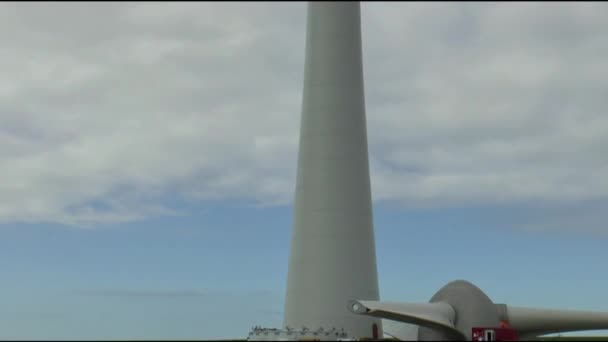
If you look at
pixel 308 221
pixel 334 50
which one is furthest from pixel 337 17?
pixel 308 221

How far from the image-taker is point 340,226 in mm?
64500

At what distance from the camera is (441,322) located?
6184 cm

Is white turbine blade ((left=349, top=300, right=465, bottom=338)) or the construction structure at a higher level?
the construction structure

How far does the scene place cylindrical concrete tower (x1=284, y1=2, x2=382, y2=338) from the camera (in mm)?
63844

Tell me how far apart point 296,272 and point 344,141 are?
11406 mm

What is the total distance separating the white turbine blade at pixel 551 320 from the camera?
2717 inches

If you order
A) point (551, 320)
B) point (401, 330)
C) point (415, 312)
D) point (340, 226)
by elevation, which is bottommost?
point (401, 330)

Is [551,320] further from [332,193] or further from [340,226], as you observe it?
[332,193]

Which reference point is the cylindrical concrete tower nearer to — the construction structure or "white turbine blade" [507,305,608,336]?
the construction structure

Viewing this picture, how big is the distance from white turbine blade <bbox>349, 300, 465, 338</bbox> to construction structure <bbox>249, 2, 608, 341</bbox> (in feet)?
0.44

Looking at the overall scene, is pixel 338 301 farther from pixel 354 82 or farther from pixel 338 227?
pixel 354 82

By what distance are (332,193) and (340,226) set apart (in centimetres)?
275

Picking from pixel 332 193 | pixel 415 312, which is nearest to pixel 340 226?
pixel 332 193

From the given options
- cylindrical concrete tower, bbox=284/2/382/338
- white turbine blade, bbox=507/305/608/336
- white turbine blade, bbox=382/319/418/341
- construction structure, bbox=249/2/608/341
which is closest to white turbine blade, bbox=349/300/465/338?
construction structure, bbox=249/2/608/341
